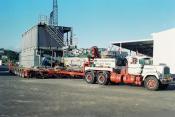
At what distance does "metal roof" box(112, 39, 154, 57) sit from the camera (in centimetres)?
4027

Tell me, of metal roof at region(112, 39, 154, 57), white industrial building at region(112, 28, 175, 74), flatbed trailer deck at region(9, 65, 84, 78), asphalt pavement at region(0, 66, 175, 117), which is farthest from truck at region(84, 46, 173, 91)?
metal roof at region(112, 39, 154, 57)

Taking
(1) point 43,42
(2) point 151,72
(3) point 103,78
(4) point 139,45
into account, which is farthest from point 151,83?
(4) point 139,45

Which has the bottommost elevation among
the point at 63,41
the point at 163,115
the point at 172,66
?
the point at 163,115

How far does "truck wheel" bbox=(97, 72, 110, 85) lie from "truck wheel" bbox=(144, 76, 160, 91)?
12.2 ft

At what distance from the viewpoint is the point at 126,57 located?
27172 mm

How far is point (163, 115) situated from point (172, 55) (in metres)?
22.7

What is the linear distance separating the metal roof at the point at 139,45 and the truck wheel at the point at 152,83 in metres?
14.8

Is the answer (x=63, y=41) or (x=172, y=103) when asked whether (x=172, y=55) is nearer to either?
(x=63, y=41)

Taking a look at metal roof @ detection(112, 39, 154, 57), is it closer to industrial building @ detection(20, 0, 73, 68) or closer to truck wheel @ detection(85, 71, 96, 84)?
industrial building @ detection(20, 0, 73, 68)

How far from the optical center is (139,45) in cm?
4431

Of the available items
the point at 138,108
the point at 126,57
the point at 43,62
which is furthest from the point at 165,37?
the point at 138,108

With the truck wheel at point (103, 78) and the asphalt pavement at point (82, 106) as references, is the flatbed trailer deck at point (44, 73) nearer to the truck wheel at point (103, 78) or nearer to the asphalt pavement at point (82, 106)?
the truck wheel at point (103, 78)

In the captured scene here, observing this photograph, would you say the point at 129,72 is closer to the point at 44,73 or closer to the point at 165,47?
the point at 165,47

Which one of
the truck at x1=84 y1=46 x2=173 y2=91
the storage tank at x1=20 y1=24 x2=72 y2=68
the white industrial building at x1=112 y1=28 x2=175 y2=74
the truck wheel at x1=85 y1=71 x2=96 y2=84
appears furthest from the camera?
the storage tank at x1=20 y1=24 x2=72 y2=68
